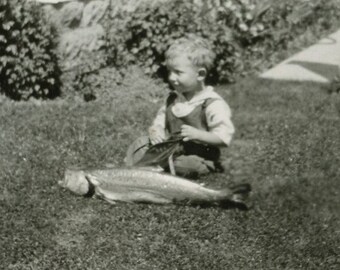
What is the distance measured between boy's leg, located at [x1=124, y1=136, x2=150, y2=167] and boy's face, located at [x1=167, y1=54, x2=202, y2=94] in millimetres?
566

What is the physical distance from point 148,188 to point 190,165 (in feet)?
1.84

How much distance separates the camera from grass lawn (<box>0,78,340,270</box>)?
13.9ft

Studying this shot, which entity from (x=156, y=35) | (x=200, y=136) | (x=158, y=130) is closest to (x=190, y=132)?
(x=200, y=136)

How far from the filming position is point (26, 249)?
14.0 ft

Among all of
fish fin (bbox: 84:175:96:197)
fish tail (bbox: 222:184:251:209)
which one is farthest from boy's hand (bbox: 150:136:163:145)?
fish tail (bbox: 222:184:251:209)

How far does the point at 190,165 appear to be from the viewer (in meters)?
5.28

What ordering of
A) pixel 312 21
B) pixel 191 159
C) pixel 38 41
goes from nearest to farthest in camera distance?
pixel 191 159, pixel 38 41, pixel 312 21

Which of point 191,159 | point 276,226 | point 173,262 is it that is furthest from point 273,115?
point 173,262

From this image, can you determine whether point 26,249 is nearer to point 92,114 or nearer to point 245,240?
point 245,240

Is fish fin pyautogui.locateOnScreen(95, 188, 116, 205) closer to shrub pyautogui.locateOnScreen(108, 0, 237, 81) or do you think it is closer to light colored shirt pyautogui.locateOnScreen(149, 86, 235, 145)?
light colored shirt pyautogui.locateOnScreen(149, 86, 235, 145)

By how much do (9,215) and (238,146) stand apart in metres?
2.37

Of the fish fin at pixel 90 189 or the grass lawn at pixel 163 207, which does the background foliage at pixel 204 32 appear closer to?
the grass lawn at pixel 163 207

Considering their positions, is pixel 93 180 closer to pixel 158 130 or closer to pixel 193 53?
pixel 158 130

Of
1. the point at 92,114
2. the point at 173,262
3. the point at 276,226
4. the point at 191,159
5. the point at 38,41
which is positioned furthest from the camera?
the point at 38,41
